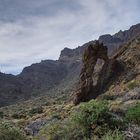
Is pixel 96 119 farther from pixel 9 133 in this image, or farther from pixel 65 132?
pixel 9 133

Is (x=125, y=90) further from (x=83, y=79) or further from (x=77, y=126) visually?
(x=77, y=126)

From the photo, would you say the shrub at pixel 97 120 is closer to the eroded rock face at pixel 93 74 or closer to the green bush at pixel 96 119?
the green bush at pixel 96 119

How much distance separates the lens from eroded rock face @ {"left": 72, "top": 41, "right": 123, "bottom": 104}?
76300 millimetres

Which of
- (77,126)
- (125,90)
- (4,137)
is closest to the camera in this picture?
(4,137)

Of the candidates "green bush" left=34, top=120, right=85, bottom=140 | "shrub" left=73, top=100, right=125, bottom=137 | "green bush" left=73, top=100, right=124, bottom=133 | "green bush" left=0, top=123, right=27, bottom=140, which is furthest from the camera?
"green bush" left=73, top=100, right=124, bottom=133

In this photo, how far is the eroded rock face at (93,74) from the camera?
76300 millimetres

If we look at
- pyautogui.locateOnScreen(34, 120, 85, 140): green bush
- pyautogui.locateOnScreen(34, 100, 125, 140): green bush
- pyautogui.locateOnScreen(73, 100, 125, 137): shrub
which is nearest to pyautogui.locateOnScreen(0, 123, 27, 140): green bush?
pyautogui.locateOnScreen(34, 120, 85, 140): green bush

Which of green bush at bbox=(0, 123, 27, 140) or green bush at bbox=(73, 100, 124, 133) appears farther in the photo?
green bush at bbox=(73, 100, 124, 133)

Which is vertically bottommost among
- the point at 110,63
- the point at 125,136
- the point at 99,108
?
the point at 125,136

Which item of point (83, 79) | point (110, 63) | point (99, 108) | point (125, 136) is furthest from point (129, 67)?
point (125, 136)

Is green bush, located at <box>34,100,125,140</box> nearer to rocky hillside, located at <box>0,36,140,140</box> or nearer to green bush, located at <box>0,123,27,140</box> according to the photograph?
rocky hillside, located at <box>0,36,140,140</box>

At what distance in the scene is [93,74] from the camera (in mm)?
84125

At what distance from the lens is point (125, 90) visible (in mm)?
68438

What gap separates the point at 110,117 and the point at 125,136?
495 cm
